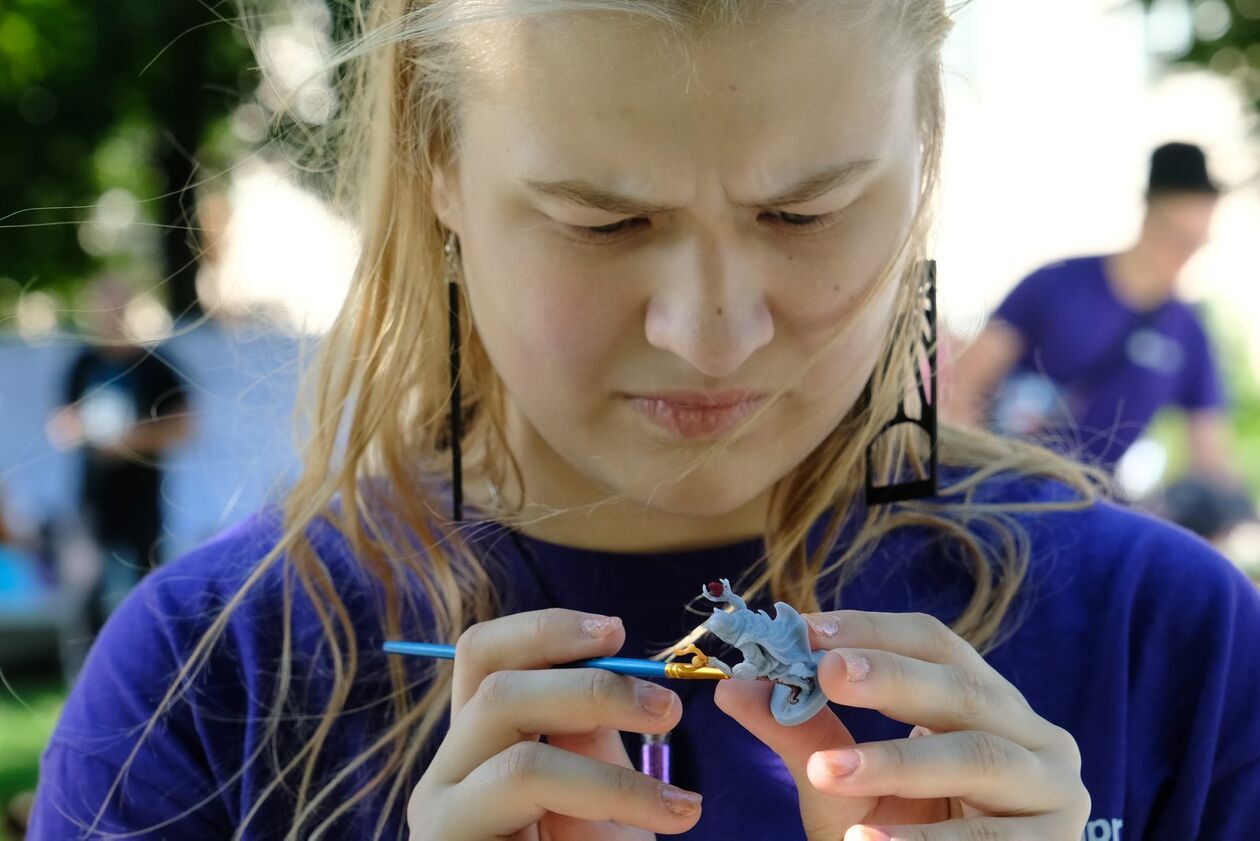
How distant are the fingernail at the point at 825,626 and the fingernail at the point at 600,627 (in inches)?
6.0

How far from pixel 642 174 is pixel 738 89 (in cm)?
10

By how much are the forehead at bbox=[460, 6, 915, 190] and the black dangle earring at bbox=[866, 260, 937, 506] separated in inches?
9.8

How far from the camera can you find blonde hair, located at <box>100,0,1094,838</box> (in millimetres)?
1352

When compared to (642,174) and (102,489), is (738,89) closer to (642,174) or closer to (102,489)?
(642,174)

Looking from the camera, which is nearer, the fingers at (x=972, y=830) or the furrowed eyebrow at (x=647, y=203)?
the fingers at (x=972, y=830)

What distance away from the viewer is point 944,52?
53.8 inches

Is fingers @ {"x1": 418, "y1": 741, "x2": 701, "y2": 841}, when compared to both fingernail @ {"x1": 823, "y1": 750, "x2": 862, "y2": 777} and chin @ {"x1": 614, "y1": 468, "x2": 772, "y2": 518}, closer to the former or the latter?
fingernail @ {"x1": 823, "y1": 750, "x2": 862, "y2": 777}

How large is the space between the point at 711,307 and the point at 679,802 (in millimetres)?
401

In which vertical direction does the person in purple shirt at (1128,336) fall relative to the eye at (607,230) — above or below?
below

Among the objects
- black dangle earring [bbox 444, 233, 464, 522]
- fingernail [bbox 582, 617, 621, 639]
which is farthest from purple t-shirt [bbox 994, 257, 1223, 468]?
fingernail [bbox 582, 617, 621, 639]

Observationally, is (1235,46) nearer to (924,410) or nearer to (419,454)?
(924,410)

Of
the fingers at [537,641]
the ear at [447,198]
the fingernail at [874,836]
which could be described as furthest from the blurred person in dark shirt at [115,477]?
the fingernail at [874,836]

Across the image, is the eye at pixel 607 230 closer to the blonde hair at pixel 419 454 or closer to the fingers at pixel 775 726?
the blonde hair at pixel 419 454

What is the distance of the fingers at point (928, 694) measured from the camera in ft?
3.26
